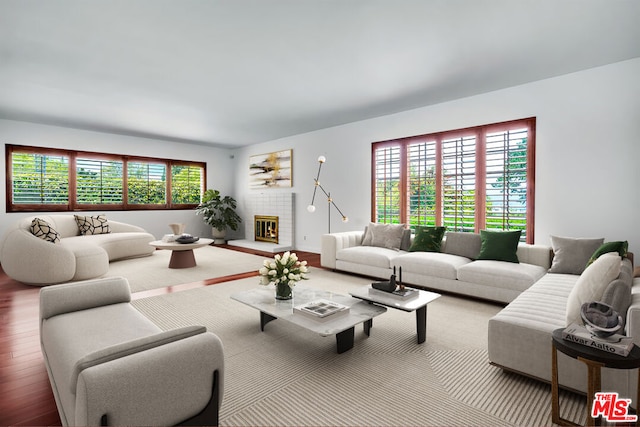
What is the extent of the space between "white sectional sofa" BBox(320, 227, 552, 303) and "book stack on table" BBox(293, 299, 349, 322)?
185 cm

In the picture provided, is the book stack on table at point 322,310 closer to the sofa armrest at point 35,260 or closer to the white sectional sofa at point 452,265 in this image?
the white sectional sofa at point 452,265

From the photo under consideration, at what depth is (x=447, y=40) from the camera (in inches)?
119

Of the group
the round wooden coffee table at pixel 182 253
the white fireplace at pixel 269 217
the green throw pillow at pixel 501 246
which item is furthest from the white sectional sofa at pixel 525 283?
the white fireplace at pixel 269 217

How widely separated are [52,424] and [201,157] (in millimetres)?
7612

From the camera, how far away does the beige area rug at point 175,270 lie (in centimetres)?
448

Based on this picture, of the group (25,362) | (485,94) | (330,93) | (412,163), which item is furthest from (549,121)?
(25,362)

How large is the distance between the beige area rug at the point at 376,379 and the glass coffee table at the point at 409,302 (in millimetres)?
134

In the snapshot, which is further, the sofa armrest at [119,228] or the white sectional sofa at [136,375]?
the sofa armrest at [119,228]

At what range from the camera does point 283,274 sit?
2.70 m

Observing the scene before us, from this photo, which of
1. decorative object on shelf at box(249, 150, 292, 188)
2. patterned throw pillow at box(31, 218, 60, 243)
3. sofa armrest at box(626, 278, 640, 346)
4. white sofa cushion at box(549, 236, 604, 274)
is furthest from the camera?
decorative object on shelf at box(249, 150, 292, 188)

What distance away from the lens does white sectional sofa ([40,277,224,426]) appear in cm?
111

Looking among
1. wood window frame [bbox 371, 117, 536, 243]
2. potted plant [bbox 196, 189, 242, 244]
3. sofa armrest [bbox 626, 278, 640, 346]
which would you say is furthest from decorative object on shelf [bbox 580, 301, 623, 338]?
potted plant [bbox 196, 189, 242, 244]

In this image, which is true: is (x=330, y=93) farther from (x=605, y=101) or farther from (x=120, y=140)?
(x=120, y=140)

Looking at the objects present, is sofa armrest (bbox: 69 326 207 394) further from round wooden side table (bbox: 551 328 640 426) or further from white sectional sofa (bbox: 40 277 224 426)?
round wooden side table (bbox: 551 328 640 426)
